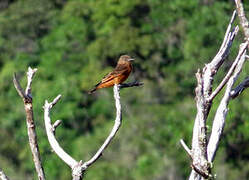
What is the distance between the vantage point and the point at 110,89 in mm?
40812

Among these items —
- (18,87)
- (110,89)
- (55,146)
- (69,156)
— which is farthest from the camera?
(110,89)

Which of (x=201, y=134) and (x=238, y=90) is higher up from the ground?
(x=238, y=90)

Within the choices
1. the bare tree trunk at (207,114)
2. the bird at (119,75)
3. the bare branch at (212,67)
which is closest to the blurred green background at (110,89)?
the bird at (119,75)

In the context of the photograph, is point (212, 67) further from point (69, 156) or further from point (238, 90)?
point (69, 156)

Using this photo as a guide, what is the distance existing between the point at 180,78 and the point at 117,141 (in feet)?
28.2

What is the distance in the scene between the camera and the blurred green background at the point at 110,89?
1321 inches

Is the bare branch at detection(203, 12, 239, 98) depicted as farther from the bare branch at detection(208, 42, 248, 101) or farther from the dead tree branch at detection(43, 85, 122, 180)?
the dead tree branch at detection(43, 85, 122, 180)

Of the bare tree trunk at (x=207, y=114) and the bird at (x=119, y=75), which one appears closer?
→ the bare tree trunk at (x=207, y=114)

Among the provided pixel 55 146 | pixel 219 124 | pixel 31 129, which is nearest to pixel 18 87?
pixel 31 129

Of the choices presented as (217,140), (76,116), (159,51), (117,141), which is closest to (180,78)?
(159,51)

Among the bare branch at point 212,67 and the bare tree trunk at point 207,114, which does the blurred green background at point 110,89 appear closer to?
the bare branch at point 212,67

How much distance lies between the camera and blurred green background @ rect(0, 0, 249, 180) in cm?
3356

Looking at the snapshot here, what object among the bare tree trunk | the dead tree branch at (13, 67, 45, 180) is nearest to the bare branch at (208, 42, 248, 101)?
the bare tree trunk

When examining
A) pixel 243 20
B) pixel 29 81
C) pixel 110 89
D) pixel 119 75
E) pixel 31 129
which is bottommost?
pixel 31 129
